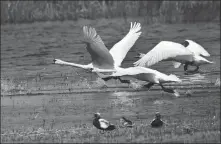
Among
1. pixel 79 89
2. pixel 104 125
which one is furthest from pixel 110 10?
pixel 104 125

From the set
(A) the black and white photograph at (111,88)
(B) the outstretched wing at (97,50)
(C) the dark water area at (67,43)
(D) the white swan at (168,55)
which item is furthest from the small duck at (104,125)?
(C) the dark water area at (67,43)

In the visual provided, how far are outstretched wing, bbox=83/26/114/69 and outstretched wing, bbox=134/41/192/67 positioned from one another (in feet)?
2.54

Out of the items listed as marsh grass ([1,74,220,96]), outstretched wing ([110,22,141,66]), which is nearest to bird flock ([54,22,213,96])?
outstretched wing ([110,22,141,66])

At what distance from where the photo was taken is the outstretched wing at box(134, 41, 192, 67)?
15.1 m

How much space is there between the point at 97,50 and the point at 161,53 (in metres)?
1.49

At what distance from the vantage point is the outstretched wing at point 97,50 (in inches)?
566

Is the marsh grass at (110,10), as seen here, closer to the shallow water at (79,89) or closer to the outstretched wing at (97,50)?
the shallow water at (79,89)

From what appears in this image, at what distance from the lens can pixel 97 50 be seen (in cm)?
1502

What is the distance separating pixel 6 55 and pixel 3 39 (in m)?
5.31

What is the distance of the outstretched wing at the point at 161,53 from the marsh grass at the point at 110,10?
17.6 meters

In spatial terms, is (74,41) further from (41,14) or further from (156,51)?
(156,51)

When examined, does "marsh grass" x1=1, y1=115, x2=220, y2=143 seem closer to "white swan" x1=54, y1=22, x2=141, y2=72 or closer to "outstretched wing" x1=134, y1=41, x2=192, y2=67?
"white swan" x1=54, y1=22, x2=141, y2=72

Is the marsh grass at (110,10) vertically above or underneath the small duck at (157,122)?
underneath

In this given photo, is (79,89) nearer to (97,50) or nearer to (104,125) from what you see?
(97,50)
